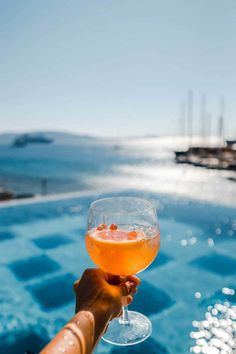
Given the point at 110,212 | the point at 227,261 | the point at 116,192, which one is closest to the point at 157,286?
the point at 227,261

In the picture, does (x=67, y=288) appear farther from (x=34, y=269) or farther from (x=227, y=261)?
(x=227, y=261)

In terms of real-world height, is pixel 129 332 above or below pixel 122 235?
below

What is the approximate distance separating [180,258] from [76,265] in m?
1.21

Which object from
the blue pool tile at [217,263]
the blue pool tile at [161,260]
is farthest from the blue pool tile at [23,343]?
the blue pool tile at [217,263]

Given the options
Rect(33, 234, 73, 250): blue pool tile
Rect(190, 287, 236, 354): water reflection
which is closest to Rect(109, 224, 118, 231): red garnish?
Rect(190, 287, 236, 354): water reflection

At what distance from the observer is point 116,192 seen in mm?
7527

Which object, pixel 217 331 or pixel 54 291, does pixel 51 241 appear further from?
pixel 217 331

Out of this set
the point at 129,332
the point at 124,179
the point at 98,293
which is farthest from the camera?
the point at 124,179

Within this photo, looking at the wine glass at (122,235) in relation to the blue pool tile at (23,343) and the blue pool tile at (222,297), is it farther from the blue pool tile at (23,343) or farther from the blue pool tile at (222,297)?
the blue pool tile at (222,297)

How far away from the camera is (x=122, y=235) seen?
3.75ft

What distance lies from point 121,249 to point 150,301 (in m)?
1.83

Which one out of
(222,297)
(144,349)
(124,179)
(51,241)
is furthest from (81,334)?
(124,179)

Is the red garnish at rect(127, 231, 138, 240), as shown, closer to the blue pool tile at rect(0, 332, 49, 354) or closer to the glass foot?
the glass foot

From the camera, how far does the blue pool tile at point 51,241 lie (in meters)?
4.29
